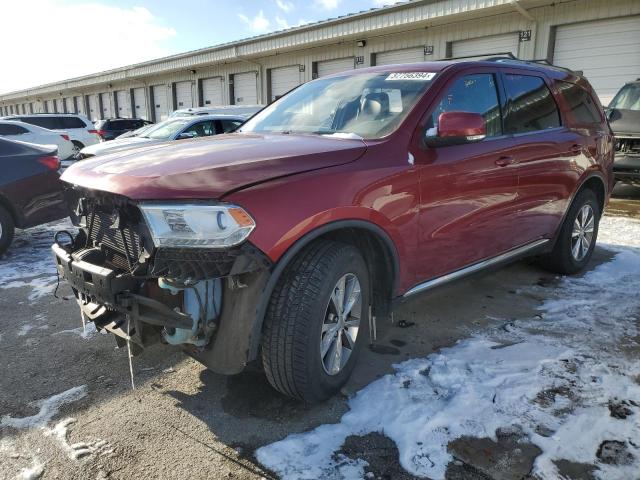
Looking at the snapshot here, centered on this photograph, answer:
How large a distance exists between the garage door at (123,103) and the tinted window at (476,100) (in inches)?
1257

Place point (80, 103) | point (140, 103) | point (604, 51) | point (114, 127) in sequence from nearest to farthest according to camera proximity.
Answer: point (604, 51) < point (114, 127) < point (140, 103) < point (80, 103)

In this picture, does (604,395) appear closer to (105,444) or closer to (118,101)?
(105,444)

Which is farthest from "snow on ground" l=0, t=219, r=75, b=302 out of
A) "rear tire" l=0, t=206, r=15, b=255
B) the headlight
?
the headlight

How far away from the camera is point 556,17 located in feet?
39.4

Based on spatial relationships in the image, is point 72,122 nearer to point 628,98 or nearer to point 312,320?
point 628,98

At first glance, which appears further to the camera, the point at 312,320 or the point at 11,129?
the point at 11,129

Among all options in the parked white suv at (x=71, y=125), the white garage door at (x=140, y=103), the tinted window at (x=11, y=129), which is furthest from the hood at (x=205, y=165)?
the white garage door at (x=140, y=103)

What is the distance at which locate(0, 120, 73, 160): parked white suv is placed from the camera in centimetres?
1359

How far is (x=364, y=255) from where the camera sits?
2912 mm

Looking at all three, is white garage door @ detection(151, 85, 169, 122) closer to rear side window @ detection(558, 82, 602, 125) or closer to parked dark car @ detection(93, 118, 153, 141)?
parked dark car @ detection(93, 118, 153, 141)


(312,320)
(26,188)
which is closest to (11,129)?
(26,188)

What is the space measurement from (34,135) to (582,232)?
47.1ft

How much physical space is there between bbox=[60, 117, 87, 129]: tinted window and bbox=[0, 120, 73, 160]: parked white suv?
2906mm

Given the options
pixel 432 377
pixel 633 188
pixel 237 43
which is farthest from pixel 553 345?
pixel 237 43
